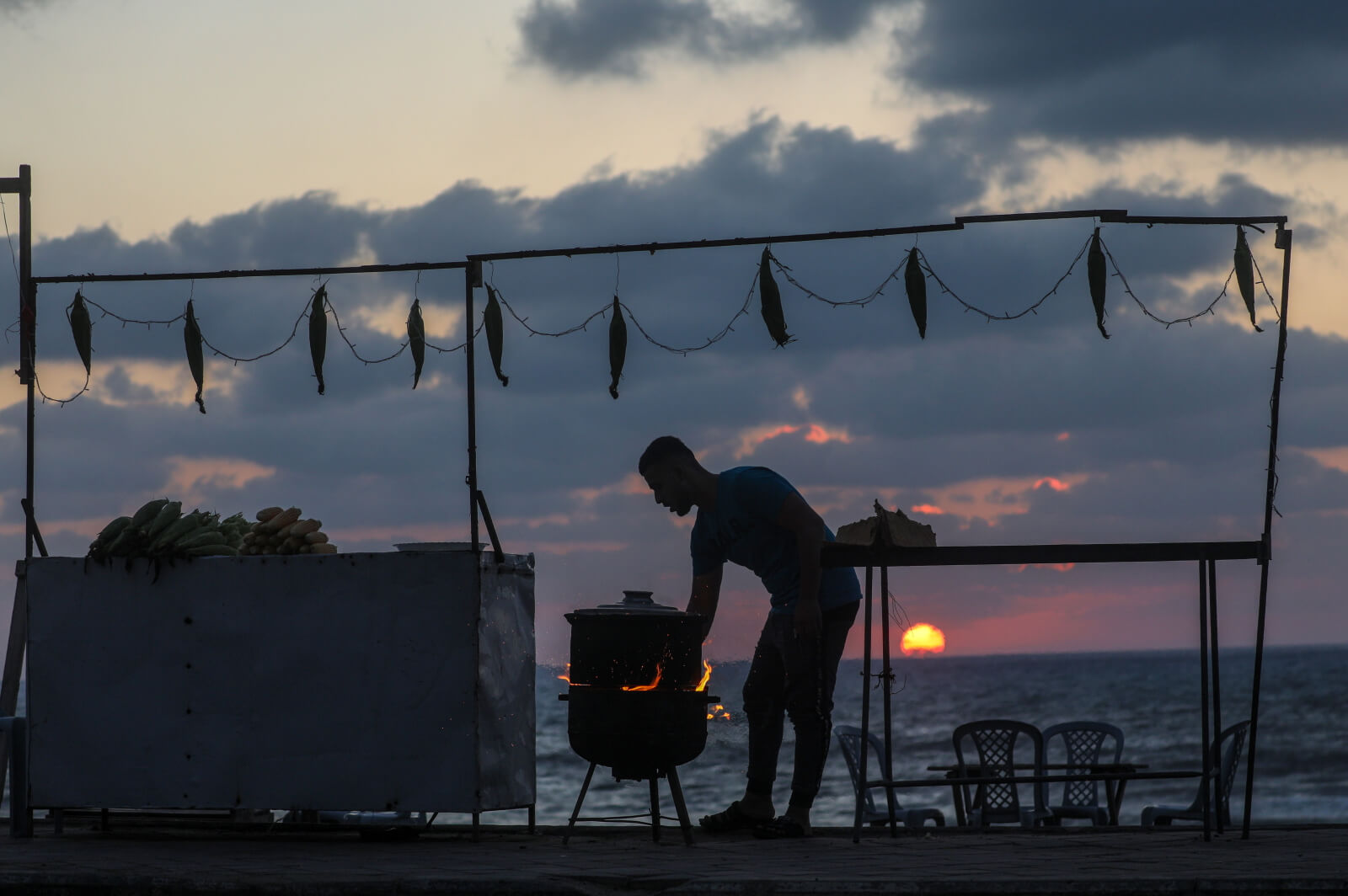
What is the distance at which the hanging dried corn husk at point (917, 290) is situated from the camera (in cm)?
809

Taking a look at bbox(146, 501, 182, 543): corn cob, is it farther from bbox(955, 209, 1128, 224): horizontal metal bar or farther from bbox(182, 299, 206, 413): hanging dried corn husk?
bbox(955, 209, 1128, 224): horizontal metal bar

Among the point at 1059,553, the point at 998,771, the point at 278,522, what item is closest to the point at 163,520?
the point at 278,522

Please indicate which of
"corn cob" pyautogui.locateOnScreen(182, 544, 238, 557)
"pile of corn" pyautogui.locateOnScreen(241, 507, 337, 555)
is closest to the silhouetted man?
"pile of corn" pyautogui.locateOnScreen(241, 507, 337, 555)

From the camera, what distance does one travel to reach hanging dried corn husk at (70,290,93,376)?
8.97 meters

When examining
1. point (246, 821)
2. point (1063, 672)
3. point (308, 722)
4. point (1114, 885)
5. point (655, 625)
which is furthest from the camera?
point (1063, 672)

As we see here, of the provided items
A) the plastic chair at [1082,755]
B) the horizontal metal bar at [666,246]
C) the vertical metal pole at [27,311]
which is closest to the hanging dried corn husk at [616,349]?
the horizontal metal bar at [666,246]

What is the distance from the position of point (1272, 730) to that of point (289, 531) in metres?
51.5

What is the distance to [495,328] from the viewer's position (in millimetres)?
8344

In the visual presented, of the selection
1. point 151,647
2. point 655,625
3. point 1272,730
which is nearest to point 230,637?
point 151,647

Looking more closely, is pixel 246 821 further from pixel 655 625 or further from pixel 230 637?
pixel 655 625

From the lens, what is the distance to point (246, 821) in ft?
27.3

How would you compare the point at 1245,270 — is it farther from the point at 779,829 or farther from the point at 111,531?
the point at 111,531

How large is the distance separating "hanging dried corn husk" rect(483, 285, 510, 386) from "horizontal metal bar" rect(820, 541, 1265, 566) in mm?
2425

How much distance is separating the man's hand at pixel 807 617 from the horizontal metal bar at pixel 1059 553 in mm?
346
